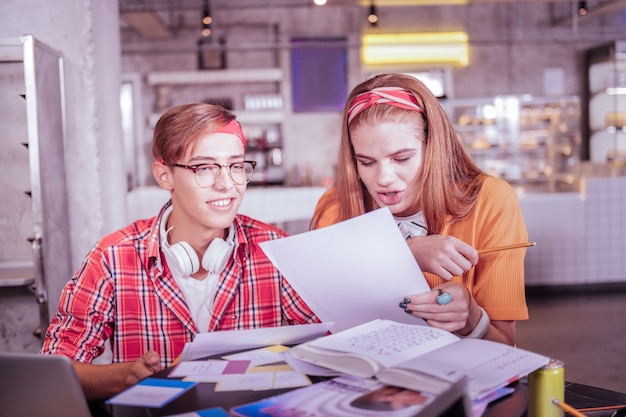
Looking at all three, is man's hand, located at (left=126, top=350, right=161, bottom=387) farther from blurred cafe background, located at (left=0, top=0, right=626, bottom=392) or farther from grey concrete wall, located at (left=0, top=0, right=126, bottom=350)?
blurred cafe background, located at (left=0, top=0, right=626, bottom=392)

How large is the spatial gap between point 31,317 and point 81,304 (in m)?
1.91

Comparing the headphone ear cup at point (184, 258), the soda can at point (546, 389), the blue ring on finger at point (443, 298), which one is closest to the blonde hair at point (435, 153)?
the blue ring on finger at point (443, 298)

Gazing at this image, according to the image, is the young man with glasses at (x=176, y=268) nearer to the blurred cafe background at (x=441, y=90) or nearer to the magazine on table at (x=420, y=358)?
the magazine on table at (x=420, y=358)

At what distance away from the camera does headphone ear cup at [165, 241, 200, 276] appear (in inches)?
68.6

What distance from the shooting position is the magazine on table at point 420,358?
1.04m

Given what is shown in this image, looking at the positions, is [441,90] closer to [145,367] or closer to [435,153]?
[435,153]

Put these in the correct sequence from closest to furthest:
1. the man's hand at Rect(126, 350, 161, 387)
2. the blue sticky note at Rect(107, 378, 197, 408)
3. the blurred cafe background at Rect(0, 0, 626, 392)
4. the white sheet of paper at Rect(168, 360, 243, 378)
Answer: the blue sticky note at Rect(107, 378, 197, 408), the white sheet of paper at Rect(168, 360, 243, 378), the man's hand at Rect(126, 350, 161, 387), the blurred cafe background at Rect(0, 0, 626, 392)

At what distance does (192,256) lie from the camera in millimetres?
1759

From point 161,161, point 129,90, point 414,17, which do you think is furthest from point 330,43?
point 161,161

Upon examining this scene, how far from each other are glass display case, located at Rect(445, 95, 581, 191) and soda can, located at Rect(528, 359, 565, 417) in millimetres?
8418

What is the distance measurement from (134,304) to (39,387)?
75 cm

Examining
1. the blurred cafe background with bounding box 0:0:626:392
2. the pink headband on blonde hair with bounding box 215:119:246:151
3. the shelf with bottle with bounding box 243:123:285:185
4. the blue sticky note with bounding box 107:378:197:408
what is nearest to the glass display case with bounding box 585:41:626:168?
the blurred cafe background with bounding box 0:0:626:392

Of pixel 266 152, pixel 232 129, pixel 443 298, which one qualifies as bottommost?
pixel 443 298

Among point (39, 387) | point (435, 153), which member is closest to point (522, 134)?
point (435, 153)
